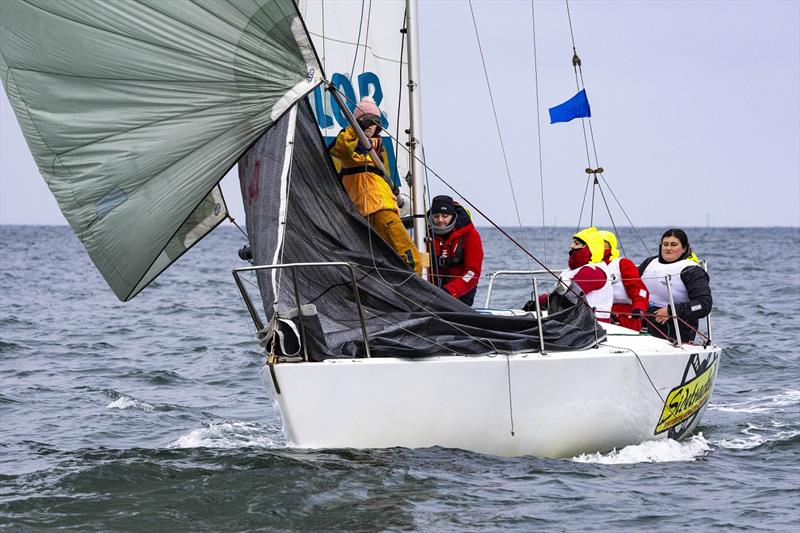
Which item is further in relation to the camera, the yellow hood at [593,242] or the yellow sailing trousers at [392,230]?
the yellow hood at [593,242]

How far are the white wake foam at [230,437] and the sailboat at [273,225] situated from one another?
133cm

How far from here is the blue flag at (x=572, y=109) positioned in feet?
31.0

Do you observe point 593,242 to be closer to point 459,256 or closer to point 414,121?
point 459,256

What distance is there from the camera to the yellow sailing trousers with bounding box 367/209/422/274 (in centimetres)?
760

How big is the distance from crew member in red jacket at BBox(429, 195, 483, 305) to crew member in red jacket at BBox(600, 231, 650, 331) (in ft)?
3.36

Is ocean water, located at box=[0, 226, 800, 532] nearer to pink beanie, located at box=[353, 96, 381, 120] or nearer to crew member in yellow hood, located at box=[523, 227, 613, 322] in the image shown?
crew member in yellow hood, located at box=[523, 227, 613, 322]

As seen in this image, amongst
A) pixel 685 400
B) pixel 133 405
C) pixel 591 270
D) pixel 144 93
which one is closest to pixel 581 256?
pixel 591 270

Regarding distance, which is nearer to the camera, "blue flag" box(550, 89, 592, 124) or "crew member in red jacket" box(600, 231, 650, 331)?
"crew member in red jacket" box(600, 231, 650, 331)

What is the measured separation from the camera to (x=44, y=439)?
27.5 feet

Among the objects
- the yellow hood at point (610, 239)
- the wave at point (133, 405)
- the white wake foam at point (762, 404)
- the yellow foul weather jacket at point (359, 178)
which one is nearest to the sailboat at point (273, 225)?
the yellow foul weather jacket at point (359, 178)

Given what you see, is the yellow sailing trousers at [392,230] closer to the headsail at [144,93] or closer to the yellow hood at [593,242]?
the headsail at [144,93]

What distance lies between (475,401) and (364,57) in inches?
142

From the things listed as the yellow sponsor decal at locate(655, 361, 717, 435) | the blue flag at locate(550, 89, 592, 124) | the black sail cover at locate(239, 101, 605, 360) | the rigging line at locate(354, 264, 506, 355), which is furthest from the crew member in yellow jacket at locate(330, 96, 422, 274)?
the blue flag at locate(550, 89, 592, 124)

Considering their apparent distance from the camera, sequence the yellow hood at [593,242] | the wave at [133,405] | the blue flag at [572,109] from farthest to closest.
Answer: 1. the wave at [133,405]
2. the blue flag at [572,109]
3. the yellow hood at [593,242]
